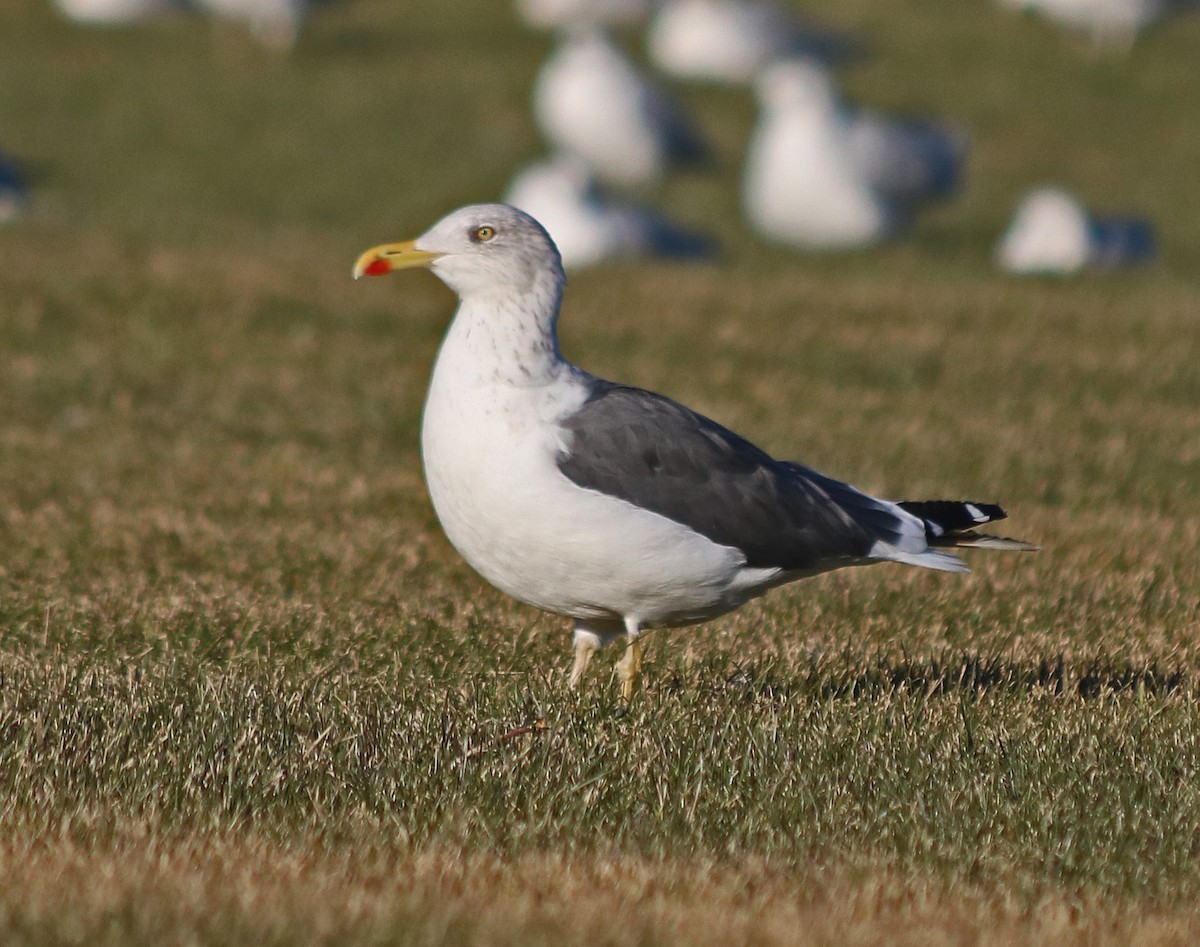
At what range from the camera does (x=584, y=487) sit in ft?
16.7

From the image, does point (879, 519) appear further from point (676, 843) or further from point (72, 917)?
point (72, 917)

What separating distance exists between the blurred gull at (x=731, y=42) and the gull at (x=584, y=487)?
72.6 feet

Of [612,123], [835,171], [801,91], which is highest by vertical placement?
[801,91]

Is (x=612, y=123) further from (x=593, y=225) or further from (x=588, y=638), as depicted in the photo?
(x=588, y=638)

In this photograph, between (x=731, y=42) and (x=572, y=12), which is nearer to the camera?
(x=731, y=42)

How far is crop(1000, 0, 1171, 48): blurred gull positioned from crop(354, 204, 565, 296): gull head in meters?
22.7

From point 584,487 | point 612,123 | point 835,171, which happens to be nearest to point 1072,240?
point 835,171

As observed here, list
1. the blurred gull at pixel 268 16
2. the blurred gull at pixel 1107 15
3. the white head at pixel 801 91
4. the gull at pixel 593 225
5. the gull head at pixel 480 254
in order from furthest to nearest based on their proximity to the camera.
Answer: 1. the blurred gull at pixel 1107 15
2. the blurred gull at pixel 268 16
3. the white head at pixel 801 91
4. the gull at pixel 593 225
5. the gull head at pixel 480 254

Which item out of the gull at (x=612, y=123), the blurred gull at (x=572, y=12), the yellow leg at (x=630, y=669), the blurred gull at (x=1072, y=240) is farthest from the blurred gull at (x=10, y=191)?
the yellow leg at (x=630, y=669)

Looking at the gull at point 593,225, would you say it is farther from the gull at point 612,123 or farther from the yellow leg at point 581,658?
the yellow leg at point 581,658

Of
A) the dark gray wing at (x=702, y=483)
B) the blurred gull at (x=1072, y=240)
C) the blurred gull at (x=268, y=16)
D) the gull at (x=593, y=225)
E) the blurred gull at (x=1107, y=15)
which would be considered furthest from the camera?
the blurred gull at (x=1107, y=15)

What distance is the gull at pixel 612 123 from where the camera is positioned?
2164 centimetres

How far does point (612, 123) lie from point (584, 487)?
17.2m

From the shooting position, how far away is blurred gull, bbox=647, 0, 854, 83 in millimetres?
26891
